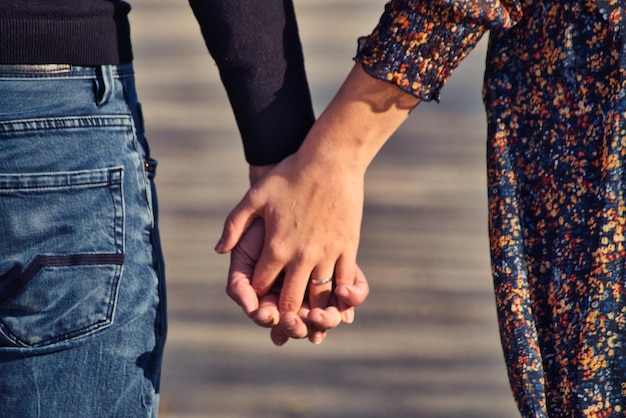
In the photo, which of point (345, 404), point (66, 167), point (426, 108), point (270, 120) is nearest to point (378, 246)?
point (345, 404)

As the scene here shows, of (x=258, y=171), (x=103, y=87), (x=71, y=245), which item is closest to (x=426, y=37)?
(x=258, y=171)

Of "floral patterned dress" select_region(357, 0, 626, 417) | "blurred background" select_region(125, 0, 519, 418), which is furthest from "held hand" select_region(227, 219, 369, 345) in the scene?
"blurred background" select_region(125, 0, 519, 418)

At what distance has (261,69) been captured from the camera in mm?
1586

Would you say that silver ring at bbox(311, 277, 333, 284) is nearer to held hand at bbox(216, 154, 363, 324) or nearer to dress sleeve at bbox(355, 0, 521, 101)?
held hand at bbox(216, 154, 363, 324)

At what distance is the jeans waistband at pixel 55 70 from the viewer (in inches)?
54.2

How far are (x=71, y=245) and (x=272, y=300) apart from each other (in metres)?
0.43

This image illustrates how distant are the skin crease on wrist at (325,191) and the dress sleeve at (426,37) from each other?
0.11 feet

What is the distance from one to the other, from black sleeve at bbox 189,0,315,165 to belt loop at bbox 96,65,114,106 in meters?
0.21

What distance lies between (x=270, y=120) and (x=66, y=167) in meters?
0.39

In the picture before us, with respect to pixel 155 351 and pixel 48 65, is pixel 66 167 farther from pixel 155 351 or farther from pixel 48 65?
pixel 155 351

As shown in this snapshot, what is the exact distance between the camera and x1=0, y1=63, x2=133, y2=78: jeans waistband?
1376 mm

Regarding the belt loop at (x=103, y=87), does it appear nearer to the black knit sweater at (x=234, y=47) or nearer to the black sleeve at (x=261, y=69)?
the black knit sweater at (x=234, y=47)

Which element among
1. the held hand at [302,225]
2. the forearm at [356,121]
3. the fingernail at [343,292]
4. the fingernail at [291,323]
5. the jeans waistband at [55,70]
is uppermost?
the jeans waistband at [55,70]

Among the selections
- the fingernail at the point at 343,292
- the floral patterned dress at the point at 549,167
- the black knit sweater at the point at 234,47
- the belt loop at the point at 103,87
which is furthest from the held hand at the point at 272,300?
the belt loop at the point at 103,87
